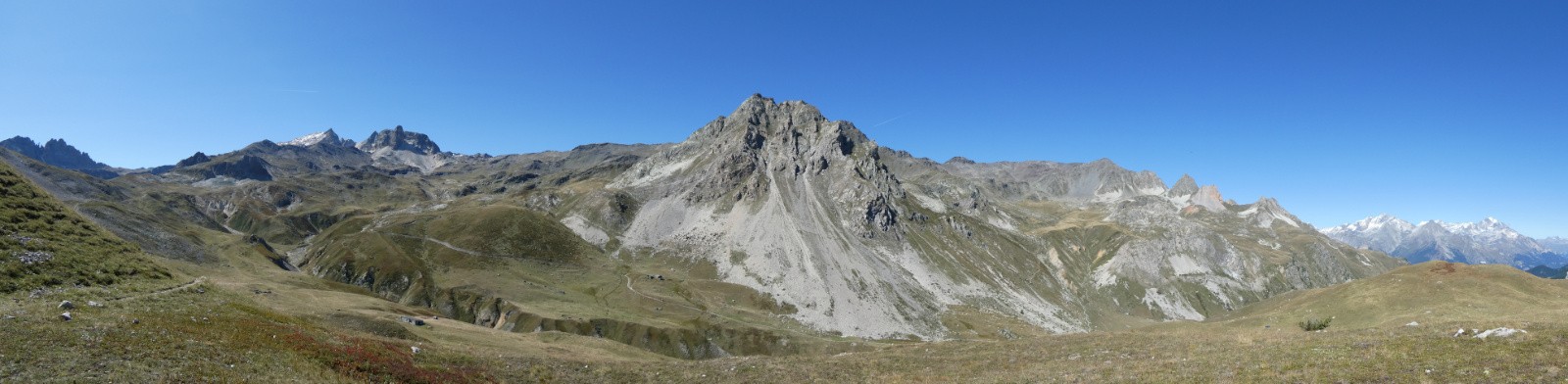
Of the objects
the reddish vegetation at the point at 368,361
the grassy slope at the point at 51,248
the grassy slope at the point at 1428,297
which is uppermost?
the grassy slope at the point at 1428,297

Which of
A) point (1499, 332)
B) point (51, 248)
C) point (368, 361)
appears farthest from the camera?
point (51, 248)

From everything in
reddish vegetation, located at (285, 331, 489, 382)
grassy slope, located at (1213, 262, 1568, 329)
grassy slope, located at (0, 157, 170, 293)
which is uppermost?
grassy slope, located at (1213, 262, 1568, 329)

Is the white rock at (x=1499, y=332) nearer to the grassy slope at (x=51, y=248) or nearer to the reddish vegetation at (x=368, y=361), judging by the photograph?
the reddish vegetation at (x=368, y=361)

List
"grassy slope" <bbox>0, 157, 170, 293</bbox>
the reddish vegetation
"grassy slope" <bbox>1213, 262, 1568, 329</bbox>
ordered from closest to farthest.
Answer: the reddish vegetation < "grassy slope" <bbox>0, 157, 170, 293</bbox> < "grassy slope" <bbox>1213, 262, 1568, 329</bbox>

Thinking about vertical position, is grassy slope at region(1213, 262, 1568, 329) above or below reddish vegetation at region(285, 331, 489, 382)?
above

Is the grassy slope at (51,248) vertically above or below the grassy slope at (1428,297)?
below

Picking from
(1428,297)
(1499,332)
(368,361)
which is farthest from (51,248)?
(1428,297)

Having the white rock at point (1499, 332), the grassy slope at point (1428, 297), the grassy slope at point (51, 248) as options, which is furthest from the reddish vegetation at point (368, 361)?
the grassy slope at point (1428, 297)

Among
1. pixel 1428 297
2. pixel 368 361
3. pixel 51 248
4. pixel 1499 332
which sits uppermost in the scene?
pixel 1428 297

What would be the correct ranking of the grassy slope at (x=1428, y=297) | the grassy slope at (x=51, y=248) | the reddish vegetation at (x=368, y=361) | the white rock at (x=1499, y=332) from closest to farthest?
the white rock at (x=1499, y=332) < the reddish vegetation at (x=368, y=361) < the grassy slope at (x=51, y=248) < the grassy slope at (x=1428, y=297)

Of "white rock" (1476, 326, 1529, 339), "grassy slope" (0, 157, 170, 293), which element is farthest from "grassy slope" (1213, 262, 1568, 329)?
"grassy slope" (0, 157, 170, 293)

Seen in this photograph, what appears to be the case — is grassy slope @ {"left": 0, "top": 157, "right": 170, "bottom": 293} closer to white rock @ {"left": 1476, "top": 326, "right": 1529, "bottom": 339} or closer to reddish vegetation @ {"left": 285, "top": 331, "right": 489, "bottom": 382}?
reddish vegetation @ {"left": 285, "top": 331, "right": 489, "bottom": 382}

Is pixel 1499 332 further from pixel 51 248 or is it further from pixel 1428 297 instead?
pixel 51 248

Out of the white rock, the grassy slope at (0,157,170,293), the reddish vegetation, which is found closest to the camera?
the white rock
